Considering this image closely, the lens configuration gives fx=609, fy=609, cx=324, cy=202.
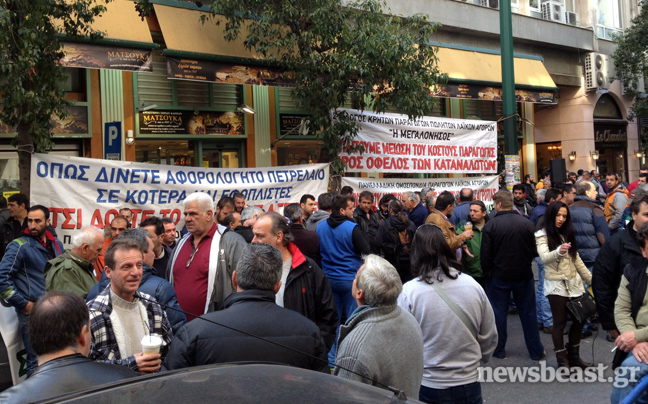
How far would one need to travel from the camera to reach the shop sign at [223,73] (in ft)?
38.5

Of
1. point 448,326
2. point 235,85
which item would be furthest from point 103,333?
point 235,85

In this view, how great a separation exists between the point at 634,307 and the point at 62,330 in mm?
3673

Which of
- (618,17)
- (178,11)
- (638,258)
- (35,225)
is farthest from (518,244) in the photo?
(618,17)

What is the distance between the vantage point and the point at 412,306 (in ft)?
13.2

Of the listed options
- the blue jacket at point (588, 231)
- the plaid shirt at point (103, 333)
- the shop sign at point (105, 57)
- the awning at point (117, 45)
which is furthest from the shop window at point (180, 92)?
the plaid shirt at point (103, 333)

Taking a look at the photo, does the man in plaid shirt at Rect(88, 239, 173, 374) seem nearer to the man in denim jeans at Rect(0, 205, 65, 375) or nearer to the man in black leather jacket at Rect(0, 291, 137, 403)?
the man in black leather jacket at Rect(0, 291, 137, 403)

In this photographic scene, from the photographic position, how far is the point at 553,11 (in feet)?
73.7

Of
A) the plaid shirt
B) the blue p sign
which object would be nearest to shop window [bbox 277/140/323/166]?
the blue p sign

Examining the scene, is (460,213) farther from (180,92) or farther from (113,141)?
(180,92)

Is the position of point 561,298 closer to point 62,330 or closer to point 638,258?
point 638,258

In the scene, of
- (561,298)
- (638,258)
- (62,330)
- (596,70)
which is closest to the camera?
(62,330)

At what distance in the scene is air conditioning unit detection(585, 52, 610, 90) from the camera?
905 inches

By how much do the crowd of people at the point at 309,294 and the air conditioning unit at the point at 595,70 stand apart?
16765 mm

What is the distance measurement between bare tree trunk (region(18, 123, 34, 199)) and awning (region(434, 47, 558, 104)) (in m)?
10.7
